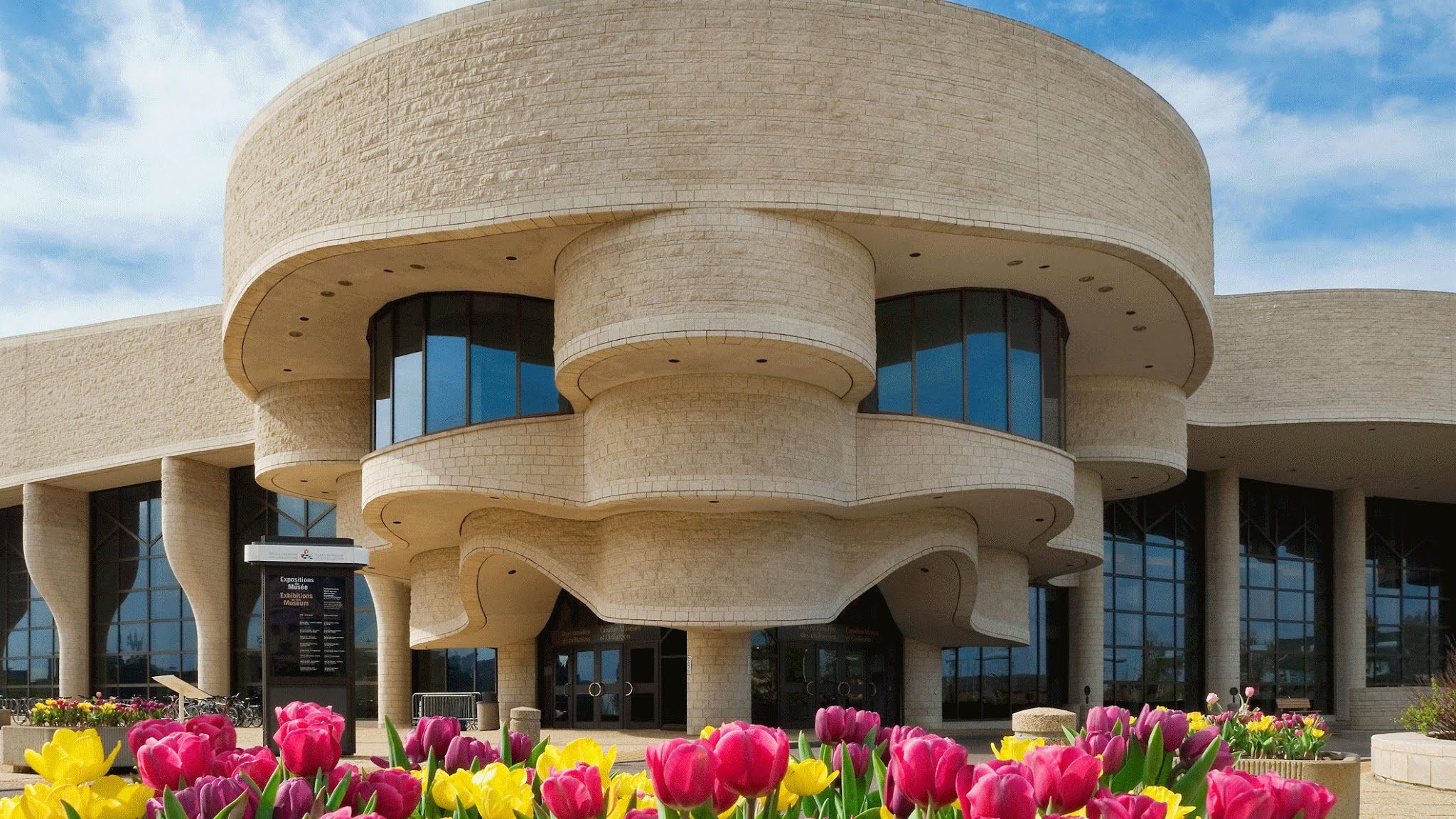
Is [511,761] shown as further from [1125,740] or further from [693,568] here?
[693,568]

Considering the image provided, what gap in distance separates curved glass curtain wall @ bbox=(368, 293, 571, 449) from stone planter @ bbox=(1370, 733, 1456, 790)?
44.7 feet

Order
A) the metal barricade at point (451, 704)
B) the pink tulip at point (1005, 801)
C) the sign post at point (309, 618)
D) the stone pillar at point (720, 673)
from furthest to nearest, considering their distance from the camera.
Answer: the metal barricade at point (451, 704) < the stone pillar at point (720, 673) < the sign post at point (309, 618) < the pink tulip at point (1005, 801)

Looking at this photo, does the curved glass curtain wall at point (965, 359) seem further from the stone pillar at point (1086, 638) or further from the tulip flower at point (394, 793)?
the tulip flower at point (394, 793)

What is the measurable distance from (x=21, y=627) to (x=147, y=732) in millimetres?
44035

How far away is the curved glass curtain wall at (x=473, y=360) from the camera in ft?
78.5

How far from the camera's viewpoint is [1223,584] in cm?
3709

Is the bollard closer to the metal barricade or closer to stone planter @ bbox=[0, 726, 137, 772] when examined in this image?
stone planter @ bbox=[0, 726, 137, 772]

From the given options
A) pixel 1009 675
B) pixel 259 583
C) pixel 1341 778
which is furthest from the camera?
pixel 259 583

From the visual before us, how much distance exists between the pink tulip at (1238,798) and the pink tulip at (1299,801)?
0.03 meters

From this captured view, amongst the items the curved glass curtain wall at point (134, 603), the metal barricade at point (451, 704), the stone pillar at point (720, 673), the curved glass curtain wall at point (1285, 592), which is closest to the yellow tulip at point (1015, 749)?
the stone pillar at point (720, 673)

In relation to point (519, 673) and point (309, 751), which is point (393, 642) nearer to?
point (519, 673)

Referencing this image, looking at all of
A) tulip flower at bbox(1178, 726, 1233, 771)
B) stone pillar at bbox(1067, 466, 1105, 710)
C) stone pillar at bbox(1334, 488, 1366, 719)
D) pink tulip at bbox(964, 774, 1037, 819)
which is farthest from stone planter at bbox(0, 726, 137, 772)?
stone pillar at bbox(1334, 488, 1366, 719)

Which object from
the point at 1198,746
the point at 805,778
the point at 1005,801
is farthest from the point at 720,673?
the point at 1005,801

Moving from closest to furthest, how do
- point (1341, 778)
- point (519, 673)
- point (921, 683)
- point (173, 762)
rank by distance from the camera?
1. point (173, 762)
2. point (1341, 778)
3. point (519, 673)
4. point (921, 683)
